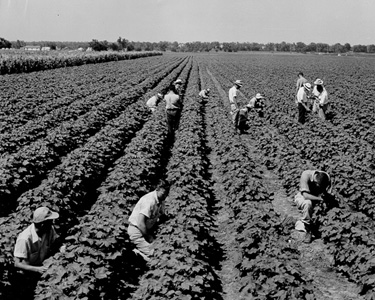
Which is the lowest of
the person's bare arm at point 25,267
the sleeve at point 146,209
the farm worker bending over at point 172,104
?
the person's bare arm at point 25,267

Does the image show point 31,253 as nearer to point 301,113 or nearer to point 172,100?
point 172,100

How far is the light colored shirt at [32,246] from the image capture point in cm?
559

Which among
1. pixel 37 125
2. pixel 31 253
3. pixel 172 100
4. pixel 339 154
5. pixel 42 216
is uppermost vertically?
pixel 172 100

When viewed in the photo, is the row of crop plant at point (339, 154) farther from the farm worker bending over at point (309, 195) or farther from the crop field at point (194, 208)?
the farm worker bending over at point (309, 195)

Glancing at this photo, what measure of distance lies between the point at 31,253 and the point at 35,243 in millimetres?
151

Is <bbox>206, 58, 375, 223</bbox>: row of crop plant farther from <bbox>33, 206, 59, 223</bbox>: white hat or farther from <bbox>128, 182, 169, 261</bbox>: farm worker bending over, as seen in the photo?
<bbox>33, 206, 59, 223</bbox>: white hat

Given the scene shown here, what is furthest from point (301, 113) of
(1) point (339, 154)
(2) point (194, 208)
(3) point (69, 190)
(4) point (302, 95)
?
(3) point (69, 190)

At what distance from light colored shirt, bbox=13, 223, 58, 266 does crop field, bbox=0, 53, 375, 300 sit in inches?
7.0

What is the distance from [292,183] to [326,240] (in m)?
2.70

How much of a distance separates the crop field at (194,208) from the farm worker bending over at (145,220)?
161mm

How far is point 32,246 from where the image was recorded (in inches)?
227

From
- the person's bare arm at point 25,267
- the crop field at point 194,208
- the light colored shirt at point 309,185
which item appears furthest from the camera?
the light colored shirt at point 309,185

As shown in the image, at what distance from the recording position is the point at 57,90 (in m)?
25.8

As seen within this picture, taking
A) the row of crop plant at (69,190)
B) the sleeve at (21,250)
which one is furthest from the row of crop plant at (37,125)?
the sleeve at (21,250)
